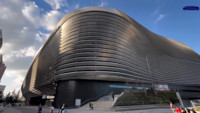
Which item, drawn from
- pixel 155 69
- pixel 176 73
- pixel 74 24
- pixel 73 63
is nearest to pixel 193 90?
pixel 176 73

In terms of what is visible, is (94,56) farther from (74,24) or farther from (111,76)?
(74,24)

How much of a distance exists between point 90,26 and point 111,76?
23619 mm

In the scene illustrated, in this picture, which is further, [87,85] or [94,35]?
[94,35]

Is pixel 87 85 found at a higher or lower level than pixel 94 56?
lower

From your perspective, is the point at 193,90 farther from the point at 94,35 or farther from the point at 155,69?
the point at 94,35

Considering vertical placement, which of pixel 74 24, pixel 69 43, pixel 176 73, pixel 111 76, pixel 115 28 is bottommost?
pixel 111 76

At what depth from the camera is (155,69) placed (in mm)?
65562

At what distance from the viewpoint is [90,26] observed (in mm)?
48375

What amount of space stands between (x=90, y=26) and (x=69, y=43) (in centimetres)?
1196

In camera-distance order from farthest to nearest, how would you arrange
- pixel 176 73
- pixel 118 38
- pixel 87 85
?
1. pixel 176 73
2. pixel 118 38
3. pixel 87 85

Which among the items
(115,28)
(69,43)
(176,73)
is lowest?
(176,73)

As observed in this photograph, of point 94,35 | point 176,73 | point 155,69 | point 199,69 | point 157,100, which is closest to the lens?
point 157,100

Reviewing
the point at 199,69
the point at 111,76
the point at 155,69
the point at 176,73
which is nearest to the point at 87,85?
the point at 111,76

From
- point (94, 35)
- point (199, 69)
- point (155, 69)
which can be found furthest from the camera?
point (199, 69)
